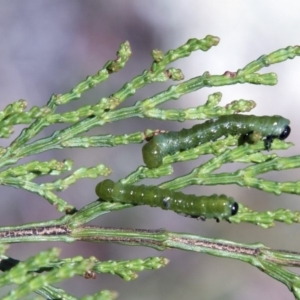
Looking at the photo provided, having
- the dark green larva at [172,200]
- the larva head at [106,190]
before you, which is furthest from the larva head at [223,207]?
the larva head at [106,190]

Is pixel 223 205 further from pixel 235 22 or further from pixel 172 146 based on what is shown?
pixel 235 22

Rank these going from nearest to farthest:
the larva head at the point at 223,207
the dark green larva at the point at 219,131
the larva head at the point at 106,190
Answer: the larva head at the point at 223,207, the larva head at the point at 106,190, the dark green larva at the point at 219,131

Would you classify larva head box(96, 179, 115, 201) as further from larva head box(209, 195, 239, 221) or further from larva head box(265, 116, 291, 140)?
larva head box(265, 116, 291, 140)

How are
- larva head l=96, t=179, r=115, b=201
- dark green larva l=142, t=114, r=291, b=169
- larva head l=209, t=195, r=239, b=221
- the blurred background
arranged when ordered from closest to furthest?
1. larva head l=209, t=195, r=239, b=221
2. larva head l=96, t=179, r=115, b=201
3. dark green larva l=142, t=114, r=291, b=169
4. the blurred background

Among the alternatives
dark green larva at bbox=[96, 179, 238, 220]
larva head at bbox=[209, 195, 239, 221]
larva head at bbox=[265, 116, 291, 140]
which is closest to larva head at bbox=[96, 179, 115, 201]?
dark green larva at bbox=[96, 179, 238, 220]

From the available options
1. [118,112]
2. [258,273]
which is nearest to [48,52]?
[258,273]

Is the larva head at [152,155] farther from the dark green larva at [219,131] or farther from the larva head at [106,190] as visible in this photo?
the larva head at [106,190]
